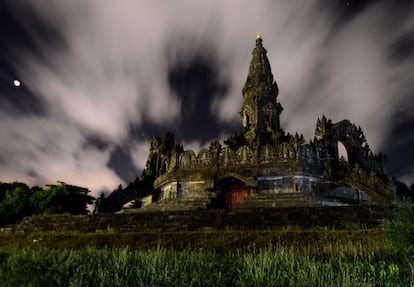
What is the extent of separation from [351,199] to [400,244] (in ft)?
57.3

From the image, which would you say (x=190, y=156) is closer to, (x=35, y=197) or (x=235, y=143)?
(x=235, y=143)

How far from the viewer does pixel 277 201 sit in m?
19.9

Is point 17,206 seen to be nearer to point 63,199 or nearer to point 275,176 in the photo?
point 63,199

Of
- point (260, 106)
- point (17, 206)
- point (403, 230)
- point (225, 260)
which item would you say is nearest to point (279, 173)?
point (260, 106)

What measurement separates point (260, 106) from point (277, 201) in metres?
18.1

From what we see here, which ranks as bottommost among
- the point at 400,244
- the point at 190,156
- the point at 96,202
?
the point at 400,244

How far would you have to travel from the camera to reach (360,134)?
31734 millimetres

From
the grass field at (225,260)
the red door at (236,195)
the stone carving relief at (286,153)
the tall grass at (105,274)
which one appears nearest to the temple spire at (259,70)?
the stone carving relief at (286,153)

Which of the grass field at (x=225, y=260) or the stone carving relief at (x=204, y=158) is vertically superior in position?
the stone carving relief at (x=204, y=158)

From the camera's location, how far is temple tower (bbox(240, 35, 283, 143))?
113 feet

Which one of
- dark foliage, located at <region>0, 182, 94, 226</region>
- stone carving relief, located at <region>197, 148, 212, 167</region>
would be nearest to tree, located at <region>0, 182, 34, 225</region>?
dark foliage, located at <region>0, 182, 94, 226</region>

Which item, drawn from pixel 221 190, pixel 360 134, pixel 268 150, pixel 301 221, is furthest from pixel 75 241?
pixel 360 134

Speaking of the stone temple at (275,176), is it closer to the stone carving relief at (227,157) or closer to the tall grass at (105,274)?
the stone carving relief at (227,157)

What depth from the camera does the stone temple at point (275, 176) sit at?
74.0ft
